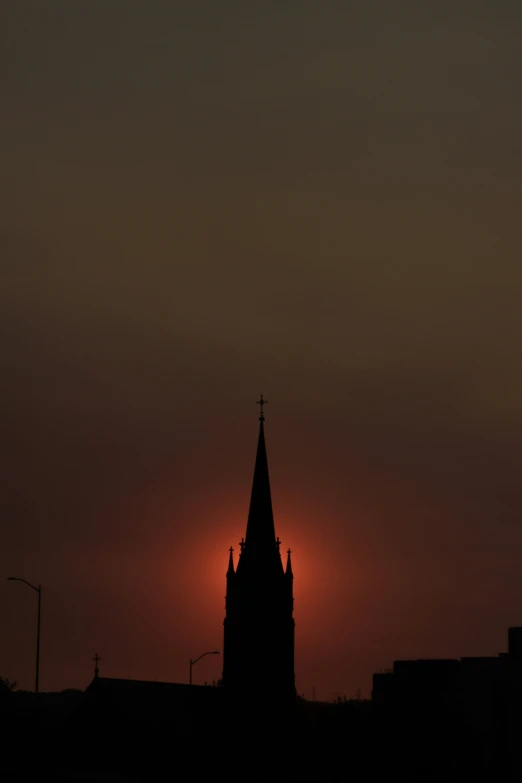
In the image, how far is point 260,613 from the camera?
107 metres

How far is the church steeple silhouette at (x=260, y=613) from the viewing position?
105875 mm

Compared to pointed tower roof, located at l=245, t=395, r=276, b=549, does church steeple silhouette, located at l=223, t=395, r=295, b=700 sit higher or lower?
lower

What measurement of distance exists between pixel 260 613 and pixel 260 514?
7.21m

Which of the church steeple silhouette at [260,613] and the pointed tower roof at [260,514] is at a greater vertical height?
the pointed tower roof at [260,514]

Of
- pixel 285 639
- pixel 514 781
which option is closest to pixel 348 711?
pixel 285 639

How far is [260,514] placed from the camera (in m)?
108

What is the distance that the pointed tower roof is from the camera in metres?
108

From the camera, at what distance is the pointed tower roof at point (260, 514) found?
353 ft

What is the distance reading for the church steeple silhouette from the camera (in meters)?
106

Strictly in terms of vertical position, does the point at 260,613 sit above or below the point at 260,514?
below

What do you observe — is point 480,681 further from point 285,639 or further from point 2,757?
point 2,757

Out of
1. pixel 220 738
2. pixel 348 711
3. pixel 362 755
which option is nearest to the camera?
pixel 362 755

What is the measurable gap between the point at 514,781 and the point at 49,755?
110 ft

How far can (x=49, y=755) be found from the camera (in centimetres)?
10731
